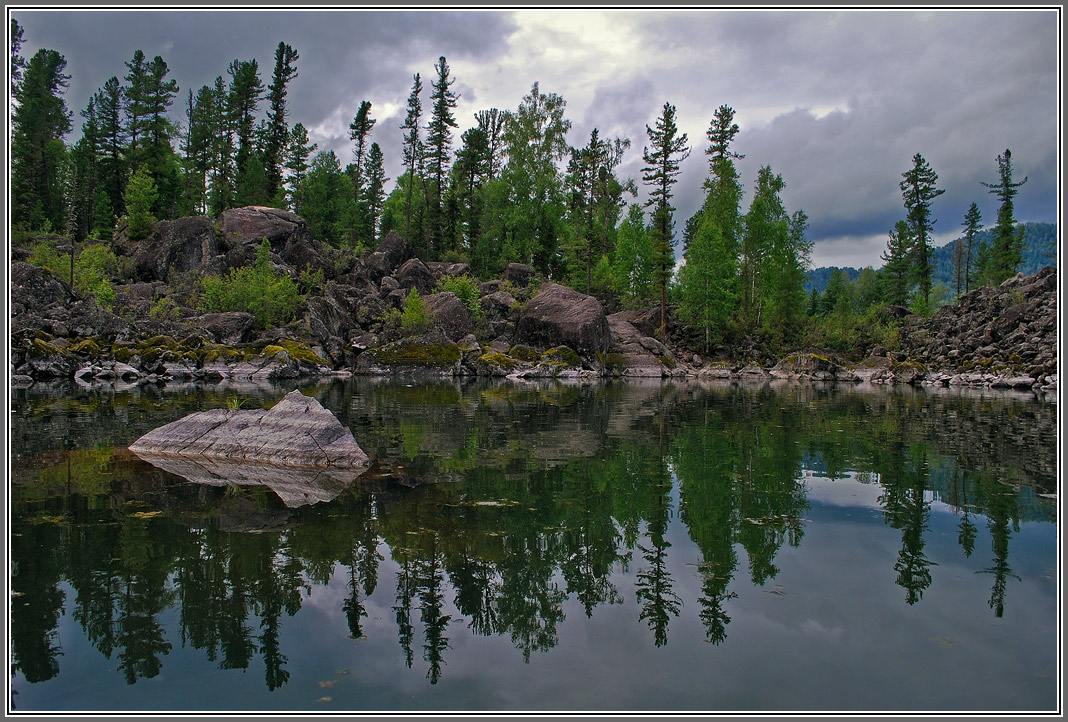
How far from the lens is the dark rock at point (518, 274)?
63.4 meters

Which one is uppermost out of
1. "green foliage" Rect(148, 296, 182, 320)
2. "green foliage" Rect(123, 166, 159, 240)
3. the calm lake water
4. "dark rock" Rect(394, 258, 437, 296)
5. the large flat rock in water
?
"green foliage" Rect(123, 166, 159, 240)

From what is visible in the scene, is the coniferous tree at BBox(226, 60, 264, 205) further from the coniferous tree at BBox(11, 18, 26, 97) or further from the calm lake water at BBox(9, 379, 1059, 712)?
the calm lake water at BBox(9, 379, 1059, 712)

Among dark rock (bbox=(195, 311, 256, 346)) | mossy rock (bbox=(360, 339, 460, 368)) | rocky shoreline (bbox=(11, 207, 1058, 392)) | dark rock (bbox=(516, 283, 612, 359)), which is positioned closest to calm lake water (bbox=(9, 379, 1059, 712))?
rocky shoreline (bbox=(11, 207, 1058, 392))

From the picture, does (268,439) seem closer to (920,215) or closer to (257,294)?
(257,294)

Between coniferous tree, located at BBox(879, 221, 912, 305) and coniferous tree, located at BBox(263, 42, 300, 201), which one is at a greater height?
coniferous tree, located at BBox(263, 42, 300, 201)

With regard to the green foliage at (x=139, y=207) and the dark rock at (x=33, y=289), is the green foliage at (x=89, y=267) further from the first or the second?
the green foliage at (x=139, y=207)

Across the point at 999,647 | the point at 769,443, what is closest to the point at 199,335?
the point at 769,443

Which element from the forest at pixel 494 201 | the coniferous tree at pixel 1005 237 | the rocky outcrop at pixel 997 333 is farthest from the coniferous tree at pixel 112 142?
the coniferous tree at pixel 1005 237

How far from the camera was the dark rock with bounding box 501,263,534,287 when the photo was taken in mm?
63406

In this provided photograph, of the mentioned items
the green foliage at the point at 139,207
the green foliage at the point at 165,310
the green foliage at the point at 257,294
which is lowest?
the green foliage at the point at 165,310

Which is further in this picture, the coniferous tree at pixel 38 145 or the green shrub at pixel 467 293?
the coniferous tree at pixel 38 145

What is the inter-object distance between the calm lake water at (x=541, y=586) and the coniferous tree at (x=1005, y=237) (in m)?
75.1

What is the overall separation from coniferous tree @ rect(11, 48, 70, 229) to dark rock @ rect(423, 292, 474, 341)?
40.5 meters

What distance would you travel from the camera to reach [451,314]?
5006 cm
